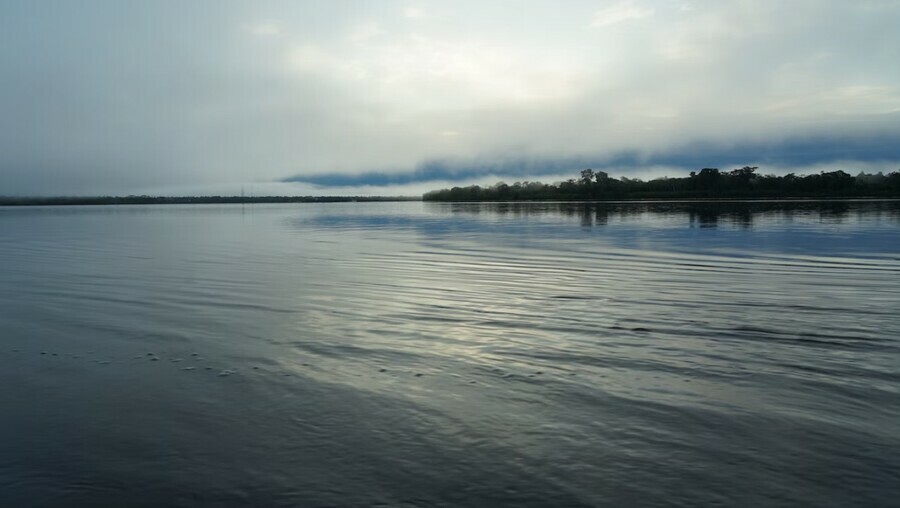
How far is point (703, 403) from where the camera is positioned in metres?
7.64

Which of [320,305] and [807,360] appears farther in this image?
→ [320,305]

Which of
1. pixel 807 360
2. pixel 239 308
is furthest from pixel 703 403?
pixel 239 308

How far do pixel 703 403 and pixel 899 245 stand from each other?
26.8m

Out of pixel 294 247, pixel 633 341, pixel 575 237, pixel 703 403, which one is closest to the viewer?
pixel 703 403

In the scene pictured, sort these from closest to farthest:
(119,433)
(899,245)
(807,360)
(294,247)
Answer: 1. (119,433)
2. (807,360)
3. (899,245)
4. (294,247)

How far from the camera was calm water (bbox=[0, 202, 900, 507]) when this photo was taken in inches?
227

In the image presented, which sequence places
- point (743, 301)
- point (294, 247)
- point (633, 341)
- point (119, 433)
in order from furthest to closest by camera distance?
point (294, 247) → point (743, 301) → point (633, 341) → point (119, 433)

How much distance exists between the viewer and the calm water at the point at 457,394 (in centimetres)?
577

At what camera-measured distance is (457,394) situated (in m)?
8.20

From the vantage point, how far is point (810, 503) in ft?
A: 17.4

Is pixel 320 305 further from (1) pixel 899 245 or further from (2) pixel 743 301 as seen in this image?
(1) pixel 899 245

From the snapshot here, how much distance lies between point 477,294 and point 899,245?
22908mm

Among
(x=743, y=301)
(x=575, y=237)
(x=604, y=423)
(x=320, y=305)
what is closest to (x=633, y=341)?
(x=604, y=423)

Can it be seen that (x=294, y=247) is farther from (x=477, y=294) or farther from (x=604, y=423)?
(x=604, y=423)
